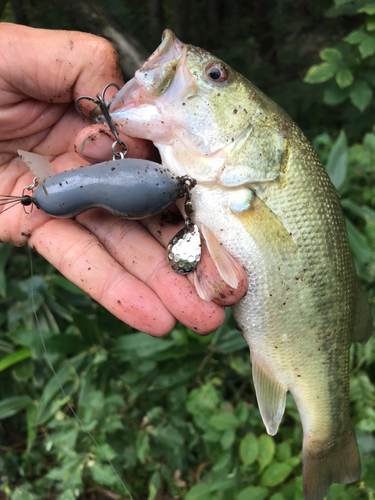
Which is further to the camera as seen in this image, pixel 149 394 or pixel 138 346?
pixel 149 394

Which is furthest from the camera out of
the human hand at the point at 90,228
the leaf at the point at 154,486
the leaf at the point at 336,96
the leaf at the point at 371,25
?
the leaf at the point at 336,96

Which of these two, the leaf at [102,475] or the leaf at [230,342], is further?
the leaf at [230,342]

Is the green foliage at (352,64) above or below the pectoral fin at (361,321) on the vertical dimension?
above

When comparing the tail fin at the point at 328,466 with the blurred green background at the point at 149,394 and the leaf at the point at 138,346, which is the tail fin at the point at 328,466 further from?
Result: the leaf at the point at 138,346

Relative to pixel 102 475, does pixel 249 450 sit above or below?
above

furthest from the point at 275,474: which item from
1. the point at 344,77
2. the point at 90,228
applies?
the point at 344,77

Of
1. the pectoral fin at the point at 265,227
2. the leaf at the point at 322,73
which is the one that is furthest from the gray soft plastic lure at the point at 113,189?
the leaf at the point at 322,73

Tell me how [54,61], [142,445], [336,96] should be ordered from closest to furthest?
1. [54,61]
2. [142,445]
3. [336,96]

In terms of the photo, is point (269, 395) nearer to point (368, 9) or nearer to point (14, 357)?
point (14, 357)
